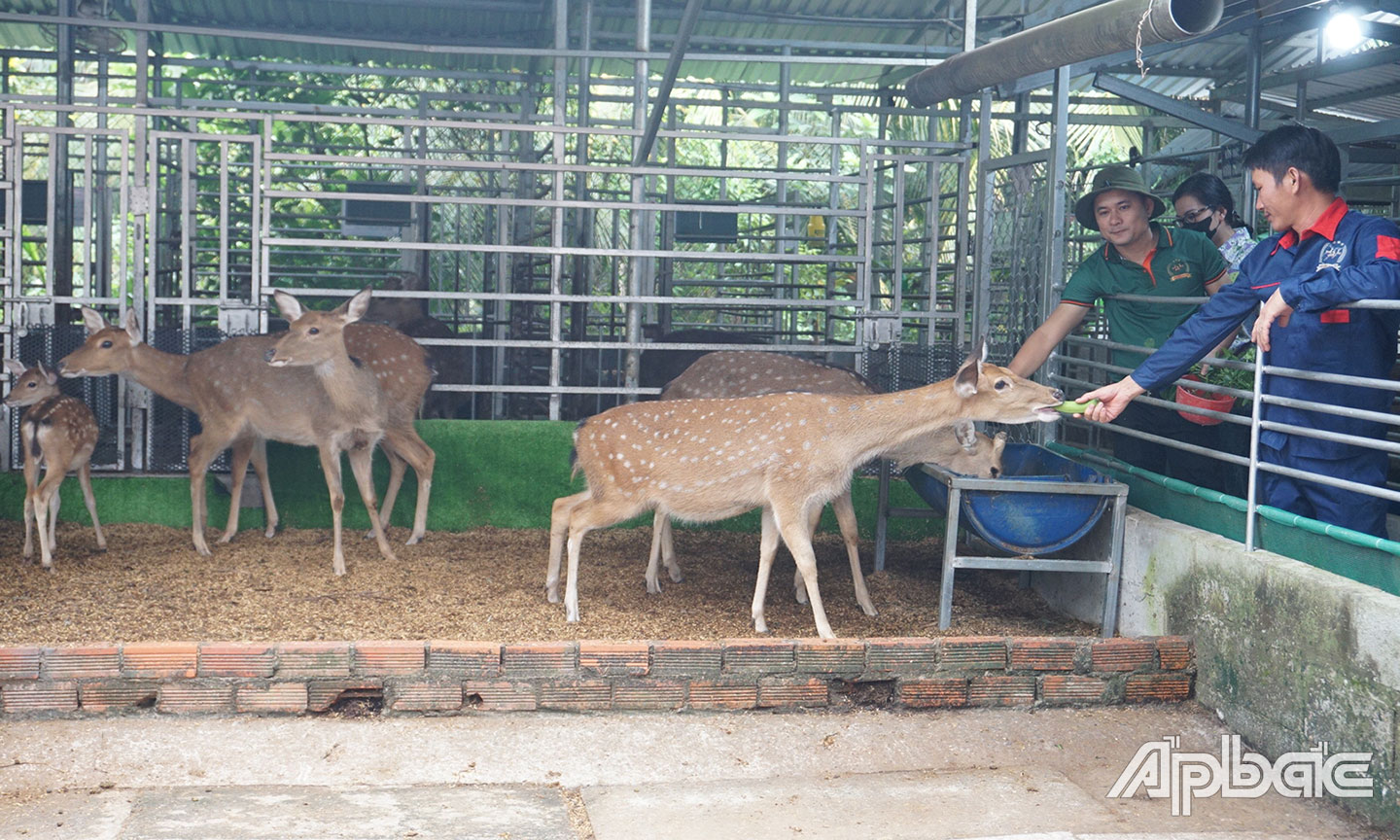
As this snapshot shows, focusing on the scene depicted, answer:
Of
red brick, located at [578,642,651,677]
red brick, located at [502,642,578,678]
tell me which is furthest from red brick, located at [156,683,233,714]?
red brick, located at [578,642,651,677]

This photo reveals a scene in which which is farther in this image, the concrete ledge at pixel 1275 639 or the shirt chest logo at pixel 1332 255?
the shirt chest logo at pixel 1332 255

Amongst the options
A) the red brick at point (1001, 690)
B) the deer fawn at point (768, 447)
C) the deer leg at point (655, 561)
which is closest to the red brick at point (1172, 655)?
the red brick at point (1001, 690)

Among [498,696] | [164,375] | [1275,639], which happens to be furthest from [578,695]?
[164,375]

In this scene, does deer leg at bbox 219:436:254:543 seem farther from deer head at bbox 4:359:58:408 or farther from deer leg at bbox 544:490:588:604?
deer leg at bbox 544:490:588:604

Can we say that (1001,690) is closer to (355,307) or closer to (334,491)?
(334,491)

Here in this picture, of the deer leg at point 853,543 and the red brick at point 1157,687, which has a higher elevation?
the deer leg at point 853,543

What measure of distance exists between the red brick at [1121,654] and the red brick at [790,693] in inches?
47.1

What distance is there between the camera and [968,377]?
6.23 meters

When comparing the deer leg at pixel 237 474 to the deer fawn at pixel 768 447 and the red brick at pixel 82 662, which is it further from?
the red brick at pixel 82 662

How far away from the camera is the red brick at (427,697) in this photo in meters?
5.36

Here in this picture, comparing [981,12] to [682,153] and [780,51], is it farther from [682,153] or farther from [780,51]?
[682,153]

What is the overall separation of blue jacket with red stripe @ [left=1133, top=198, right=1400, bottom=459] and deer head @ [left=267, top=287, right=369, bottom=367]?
468cm

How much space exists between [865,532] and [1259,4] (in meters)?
3.92

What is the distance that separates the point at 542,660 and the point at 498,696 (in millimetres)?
226
